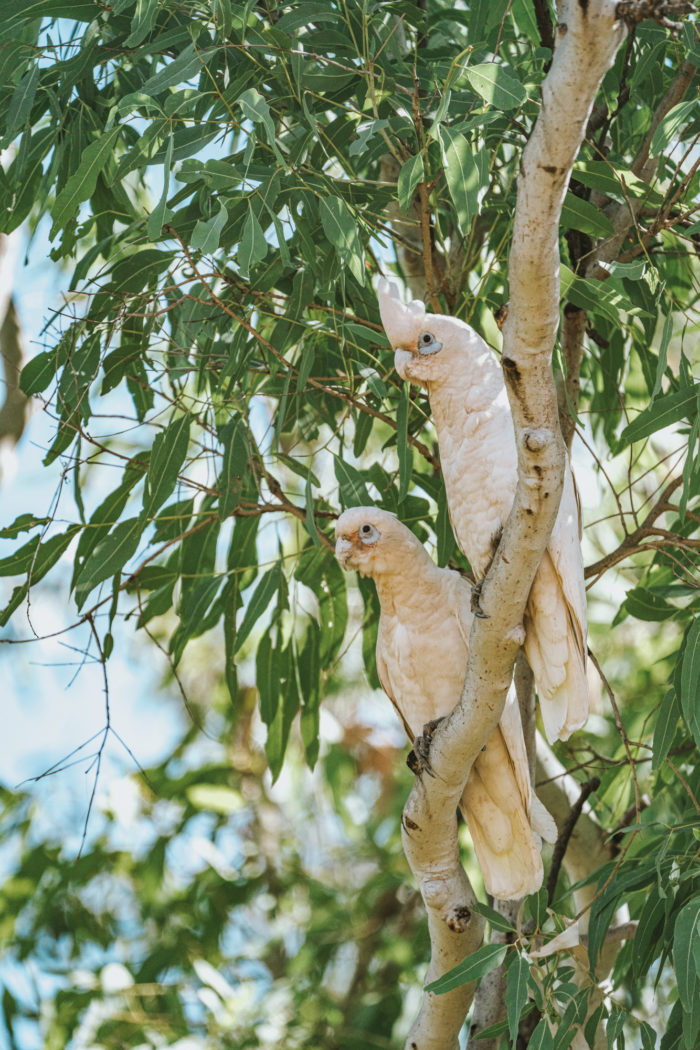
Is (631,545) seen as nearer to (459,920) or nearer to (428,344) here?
(428,344)

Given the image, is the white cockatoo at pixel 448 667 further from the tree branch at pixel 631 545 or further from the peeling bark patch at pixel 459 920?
the tree branch at pixel 631 545

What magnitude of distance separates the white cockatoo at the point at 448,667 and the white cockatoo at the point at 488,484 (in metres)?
0.11

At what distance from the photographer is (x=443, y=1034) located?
1.76m

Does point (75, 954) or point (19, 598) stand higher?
point (19, 598)

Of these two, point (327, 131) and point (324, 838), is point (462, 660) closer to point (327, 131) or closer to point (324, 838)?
point (327, 131)

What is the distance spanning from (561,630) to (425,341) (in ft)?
1.53

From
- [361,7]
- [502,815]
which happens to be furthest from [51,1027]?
[361,7]

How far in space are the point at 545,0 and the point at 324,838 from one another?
296 cm

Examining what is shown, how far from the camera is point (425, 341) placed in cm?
171

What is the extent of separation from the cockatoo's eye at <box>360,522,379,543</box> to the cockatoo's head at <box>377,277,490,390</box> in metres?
0.24

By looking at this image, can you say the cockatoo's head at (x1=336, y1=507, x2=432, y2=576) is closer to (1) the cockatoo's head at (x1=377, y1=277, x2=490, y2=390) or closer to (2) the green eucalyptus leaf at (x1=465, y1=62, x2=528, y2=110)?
(1) the cockatoo's head at (x1=377, y1=277, x2=490, y2=390)

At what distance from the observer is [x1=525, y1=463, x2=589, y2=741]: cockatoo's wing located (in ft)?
5.14

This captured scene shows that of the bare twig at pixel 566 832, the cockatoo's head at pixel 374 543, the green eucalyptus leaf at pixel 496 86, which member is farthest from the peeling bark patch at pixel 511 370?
the bare twig at pixel 566 832

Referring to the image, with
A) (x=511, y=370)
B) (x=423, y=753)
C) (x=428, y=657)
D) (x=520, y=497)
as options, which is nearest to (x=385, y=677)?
(x=428, y=657)
